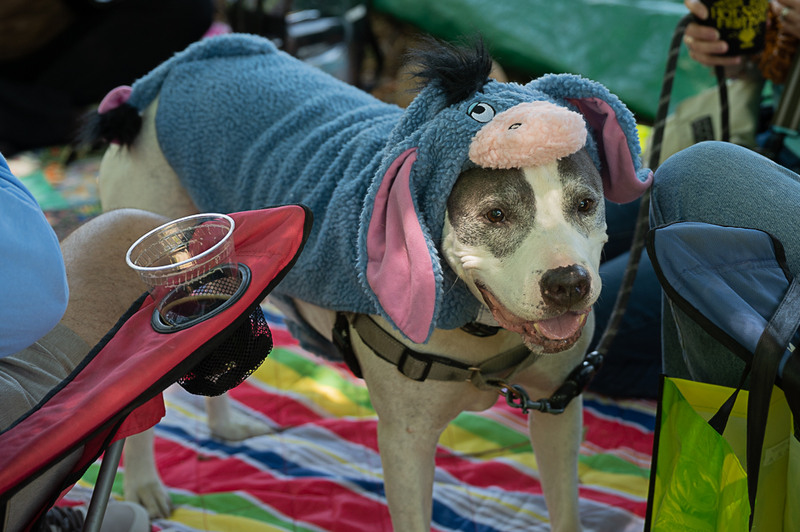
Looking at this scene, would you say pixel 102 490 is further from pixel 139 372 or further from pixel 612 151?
pixel 612 151

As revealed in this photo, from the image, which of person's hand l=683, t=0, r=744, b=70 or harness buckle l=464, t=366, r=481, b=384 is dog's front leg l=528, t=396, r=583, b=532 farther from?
person's hand l=683, t=0, r=744, b=70

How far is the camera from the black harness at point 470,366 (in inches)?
41.3

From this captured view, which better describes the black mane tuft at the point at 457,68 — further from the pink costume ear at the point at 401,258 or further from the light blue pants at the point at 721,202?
the light blue pants at the point at 721,202

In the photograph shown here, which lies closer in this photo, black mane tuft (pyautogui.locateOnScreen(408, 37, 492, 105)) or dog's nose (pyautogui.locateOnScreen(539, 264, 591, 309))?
dog's nose (pyautogui.locateOnScreen(539, 264, 591, 309))

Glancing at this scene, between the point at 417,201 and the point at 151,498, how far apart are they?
0.86 m

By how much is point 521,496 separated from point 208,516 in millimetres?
580

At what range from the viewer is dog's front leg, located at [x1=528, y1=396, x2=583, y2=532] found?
3.92 feet

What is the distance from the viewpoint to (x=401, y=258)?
92cm

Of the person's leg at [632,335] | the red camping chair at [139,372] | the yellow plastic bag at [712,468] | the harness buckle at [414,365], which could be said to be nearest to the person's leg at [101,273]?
the red camping chair at [139,372]

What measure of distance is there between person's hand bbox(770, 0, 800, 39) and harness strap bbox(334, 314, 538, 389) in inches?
32.9

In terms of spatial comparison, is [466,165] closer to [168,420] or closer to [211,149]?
[211,149]

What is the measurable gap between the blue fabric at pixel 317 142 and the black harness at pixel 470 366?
0.05 m

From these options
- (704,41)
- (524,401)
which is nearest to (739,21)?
(704,41)

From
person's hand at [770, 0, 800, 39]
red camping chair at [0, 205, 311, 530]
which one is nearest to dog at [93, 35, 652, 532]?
red camping chair at [0, 205, 311, 530]
